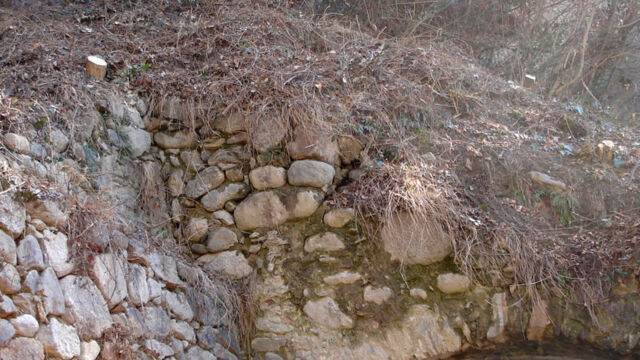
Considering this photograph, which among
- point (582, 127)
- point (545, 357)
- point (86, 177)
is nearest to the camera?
point (86, 177)

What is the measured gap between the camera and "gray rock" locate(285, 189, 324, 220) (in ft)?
11.4

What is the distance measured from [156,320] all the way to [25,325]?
30.3 inches

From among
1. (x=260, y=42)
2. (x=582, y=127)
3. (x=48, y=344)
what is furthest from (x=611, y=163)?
(x=48, y=344)

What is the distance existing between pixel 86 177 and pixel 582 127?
392cm

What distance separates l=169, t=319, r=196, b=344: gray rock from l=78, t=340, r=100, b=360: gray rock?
544 mm

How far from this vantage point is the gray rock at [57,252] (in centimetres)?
243

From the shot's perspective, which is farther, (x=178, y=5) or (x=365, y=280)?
(x=178, y=5)

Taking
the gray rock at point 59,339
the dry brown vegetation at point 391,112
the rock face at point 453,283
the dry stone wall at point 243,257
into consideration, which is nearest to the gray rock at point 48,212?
the dry stone wall at point 243,257

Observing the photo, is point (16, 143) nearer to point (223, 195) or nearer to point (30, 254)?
point (30, 254)

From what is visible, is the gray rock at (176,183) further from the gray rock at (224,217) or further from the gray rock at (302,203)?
the gray rock at (302,203)

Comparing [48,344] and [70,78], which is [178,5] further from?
[48,344]

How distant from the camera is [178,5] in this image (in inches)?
191

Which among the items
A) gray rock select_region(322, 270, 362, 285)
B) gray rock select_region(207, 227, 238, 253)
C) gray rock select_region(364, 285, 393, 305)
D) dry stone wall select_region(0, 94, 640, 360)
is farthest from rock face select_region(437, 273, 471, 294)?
gray rock select_region(207, 227, 238, 253)

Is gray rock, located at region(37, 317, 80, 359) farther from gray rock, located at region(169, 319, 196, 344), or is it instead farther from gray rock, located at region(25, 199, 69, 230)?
gray rock, located at region(169, 319, 196, 344)
